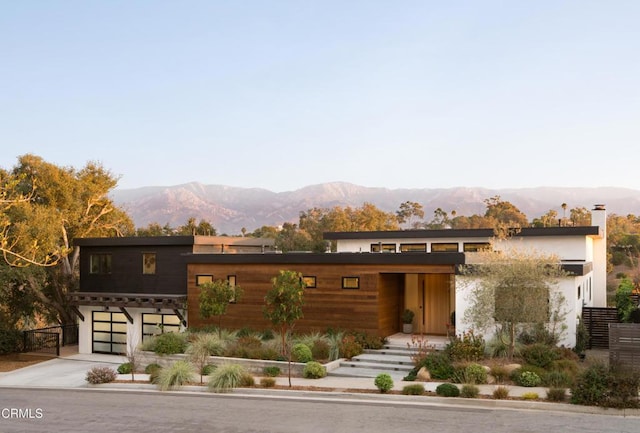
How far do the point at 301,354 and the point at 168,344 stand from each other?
5.55 metres

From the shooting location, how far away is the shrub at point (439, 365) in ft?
55.6

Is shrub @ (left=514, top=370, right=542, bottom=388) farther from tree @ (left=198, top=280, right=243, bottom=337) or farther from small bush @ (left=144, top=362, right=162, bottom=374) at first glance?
small bush @ (left=144, top=362, right=162, bottom=374)

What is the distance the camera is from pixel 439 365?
679 inches

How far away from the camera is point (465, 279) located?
19859 mm

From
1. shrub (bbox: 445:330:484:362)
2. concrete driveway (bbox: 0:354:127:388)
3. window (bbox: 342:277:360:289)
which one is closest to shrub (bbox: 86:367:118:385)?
concrete driveway (bbox: 0:354:127:388)

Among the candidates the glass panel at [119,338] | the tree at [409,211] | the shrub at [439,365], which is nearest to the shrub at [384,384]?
the shrub at [439,365]

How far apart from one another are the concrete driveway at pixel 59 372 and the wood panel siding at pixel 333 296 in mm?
5049

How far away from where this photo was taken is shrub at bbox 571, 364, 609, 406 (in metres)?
13.4

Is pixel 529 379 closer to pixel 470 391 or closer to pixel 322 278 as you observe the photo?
pixel 470 391

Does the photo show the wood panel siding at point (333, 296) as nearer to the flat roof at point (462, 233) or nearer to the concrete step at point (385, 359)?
the concrete step at point (385, 359)

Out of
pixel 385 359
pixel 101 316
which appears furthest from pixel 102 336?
pixel 385 359

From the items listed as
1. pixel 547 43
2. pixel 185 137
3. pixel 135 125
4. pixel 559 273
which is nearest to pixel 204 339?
pixel 559 273

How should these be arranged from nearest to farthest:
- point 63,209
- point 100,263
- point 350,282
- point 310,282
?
1. point 350,282
2. point 310,282
3. point 100,263
4. point 63,209

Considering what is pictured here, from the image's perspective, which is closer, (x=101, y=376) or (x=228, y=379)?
(x=228, y=379)
